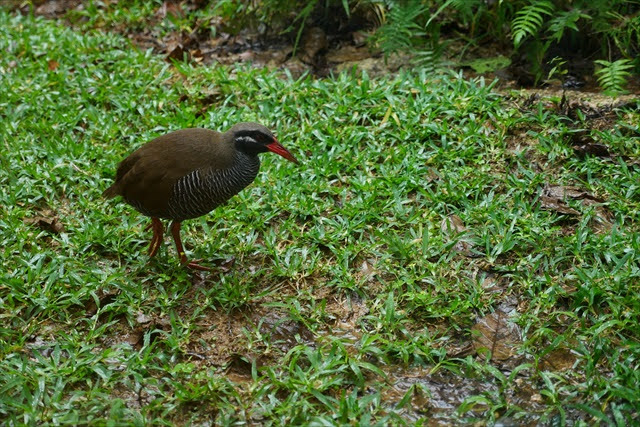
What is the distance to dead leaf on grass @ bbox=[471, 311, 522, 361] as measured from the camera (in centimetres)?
445

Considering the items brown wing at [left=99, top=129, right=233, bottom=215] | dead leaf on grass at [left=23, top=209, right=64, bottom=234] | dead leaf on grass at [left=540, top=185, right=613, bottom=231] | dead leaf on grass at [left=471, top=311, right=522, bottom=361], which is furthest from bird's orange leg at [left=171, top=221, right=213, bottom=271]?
dead leaf on grass at [left=540, top=185, right=613, bottom=231]

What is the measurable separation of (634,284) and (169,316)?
10.0 feet

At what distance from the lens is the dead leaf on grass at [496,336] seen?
4.45 m

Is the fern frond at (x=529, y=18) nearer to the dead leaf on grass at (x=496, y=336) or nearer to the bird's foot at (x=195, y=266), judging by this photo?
the dead leaf on grass at (x=496, y=336)

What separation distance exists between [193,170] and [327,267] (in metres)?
1.14

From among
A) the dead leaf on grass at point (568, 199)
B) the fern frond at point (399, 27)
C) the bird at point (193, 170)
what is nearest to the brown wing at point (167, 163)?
the bird at point (193, 170)

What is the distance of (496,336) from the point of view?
4.56 meters

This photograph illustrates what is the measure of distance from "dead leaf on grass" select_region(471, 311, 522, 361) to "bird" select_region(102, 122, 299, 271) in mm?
1725

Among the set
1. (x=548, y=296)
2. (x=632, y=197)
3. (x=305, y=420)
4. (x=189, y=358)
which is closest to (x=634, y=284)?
(x=548, y=296)

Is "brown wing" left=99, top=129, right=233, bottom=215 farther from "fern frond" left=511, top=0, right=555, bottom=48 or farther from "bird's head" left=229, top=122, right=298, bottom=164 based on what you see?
"fern frond" left=511, top=0, right=555, bottom=48

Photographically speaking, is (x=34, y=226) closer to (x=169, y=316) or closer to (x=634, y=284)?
(x=169, y=316)

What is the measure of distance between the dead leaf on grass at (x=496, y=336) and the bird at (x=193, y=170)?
1725mm

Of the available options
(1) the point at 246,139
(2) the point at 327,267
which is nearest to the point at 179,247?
(1) the point at 246,139

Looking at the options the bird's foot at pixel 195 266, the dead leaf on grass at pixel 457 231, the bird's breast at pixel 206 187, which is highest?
the bird's breast at pixel 206 187
